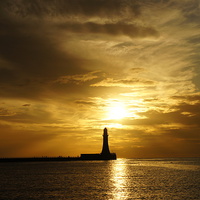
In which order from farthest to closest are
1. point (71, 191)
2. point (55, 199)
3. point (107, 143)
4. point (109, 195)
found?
1. point (107, 143)
2. point (71, 191)
3. point (109, 195)
4. point (55, 199)

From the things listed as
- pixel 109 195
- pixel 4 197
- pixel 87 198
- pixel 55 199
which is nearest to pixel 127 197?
pixel 109 195

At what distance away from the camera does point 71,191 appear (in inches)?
2218

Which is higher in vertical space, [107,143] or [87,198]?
[107,143]

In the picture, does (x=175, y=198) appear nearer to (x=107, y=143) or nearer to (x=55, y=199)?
(x=55, y=199)

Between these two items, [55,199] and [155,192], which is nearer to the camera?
[55,199]

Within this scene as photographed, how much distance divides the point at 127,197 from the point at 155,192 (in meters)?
7.71

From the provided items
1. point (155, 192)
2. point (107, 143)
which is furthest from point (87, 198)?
point (107, 143)

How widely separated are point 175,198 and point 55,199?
20.1 m

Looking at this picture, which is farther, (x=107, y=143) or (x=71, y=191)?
(x=107, y=143)

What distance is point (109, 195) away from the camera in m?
51.5

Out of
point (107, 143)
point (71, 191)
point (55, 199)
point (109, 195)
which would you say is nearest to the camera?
point (55, 199)

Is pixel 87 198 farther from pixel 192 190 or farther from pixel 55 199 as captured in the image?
pixel 192 190

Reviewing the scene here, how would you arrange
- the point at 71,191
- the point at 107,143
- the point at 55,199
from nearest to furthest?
the point at 55,199 → the point at 71,191 → the point at 107,143

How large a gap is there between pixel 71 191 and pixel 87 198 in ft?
28.5
